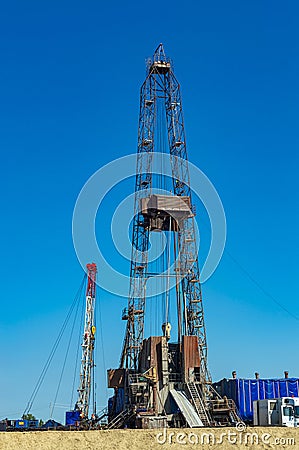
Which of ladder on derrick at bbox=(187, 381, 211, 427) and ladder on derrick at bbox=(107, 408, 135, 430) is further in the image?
ladder on derrick at bbox=(107, 408, 135, 430)

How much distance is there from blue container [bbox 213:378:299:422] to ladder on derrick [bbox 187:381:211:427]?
146 inches

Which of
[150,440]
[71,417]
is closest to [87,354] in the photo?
[71,417]

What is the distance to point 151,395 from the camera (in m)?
51.6

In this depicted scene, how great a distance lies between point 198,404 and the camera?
166ft

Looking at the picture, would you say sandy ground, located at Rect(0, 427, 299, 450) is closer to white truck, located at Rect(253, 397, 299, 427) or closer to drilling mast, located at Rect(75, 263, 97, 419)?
white truck, located at Rect(253, 397, 299, 427)

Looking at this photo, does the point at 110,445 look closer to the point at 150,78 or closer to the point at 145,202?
the point at 145,202

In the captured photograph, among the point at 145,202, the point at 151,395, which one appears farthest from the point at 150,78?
the point at 151,395

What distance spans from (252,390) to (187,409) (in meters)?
7.71

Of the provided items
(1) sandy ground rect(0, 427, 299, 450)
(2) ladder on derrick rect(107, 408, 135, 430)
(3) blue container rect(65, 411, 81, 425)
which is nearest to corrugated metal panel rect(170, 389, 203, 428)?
(2) ladder on derrick rect(107, 408, 135, 430)

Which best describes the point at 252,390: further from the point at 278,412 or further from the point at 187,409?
the point at 278,412

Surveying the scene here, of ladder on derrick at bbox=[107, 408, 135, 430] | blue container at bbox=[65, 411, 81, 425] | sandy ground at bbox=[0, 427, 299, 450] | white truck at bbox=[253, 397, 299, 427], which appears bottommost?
sandy ground at bbox=[0, 427, 299, 450]

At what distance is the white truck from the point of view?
39750 mm

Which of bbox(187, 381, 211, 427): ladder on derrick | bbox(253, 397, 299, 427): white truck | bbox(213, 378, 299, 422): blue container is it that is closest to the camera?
bbox(253, 397, 299, 427): white truck

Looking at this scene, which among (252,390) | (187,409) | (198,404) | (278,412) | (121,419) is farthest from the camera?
(252,390)
